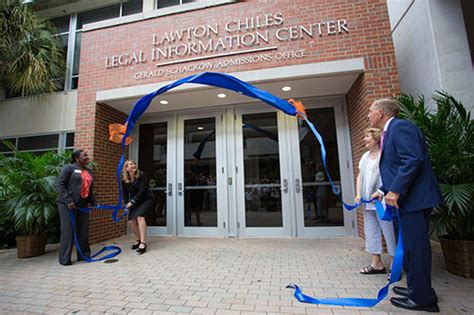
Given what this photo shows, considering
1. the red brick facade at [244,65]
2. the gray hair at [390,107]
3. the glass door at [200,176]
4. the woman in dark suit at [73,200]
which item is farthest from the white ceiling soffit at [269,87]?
the gray hair at [390,107]

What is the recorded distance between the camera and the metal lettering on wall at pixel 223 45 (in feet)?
14.7

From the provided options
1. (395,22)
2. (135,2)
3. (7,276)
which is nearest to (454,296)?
(7,276)

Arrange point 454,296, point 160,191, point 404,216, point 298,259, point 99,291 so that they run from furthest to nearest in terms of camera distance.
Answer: point 160,191 < point 298,259 < point 99,291 < point 454,296 < point 404,216

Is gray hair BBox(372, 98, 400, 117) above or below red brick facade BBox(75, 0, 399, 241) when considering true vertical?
below

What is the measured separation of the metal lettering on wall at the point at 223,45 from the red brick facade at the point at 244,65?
0.27 ft

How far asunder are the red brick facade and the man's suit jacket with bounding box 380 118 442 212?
7.34ft

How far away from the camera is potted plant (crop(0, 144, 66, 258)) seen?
12.9 feet

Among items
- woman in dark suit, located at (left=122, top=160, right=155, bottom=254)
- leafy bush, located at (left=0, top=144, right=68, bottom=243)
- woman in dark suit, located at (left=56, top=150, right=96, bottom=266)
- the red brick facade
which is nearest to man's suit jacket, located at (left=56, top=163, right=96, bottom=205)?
woman in dark suit, located at (left=56, top=150, right=96, bottom=266)

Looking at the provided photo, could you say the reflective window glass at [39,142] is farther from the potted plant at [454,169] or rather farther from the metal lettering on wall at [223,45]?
the potted plant at [454,169]

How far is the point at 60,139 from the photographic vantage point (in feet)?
20.8

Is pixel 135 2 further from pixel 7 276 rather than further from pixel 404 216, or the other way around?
pixel 404 216

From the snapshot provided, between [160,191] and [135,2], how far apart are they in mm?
6205

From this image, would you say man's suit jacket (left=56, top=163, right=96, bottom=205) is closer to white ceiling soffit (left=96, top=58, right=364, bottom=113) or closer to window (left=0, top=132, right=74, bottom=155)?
white ceiling soffit (left=96, top=58, right=364, bottom=113)

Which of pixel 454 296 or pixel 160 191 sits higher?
pixel 160 191
